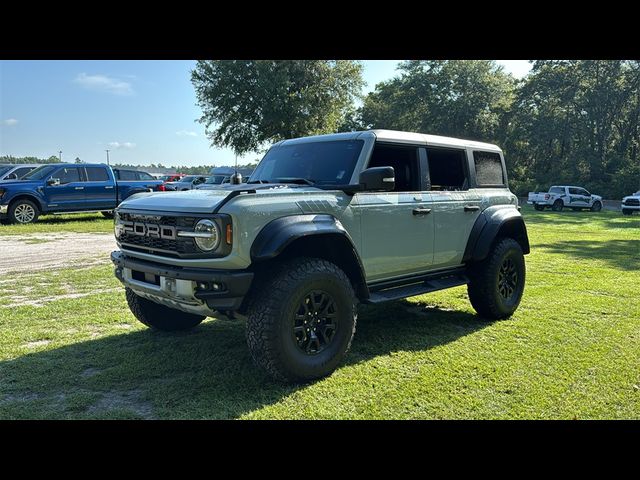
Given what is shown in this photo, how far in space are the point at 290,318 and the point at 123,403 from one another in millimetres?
1342

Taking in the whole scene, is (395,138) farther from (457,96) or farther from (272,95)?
(457,96)

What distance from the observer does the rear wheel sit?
14.8m

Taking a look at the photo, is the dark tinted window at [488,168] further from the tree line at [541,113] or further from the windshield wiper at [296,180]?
the tree line at [541,113]

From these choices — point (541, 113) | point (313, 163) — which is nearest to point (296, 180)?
point (313, 163)

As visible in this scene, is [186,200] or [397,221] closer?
[186,200]

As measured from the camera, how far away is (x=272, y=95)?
27.9m

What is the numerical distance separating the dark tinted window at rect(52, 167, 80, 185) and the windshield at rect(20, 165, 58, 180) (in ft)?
0.78

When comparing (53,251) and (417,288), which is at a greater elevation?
(417,288)

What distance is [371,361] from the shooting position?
14.0 ft

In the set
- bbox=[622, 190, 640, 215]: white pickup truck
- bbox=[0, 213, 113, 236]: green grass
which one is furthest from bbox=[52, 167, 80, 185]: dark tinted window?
bbox=[622, 190, 640, 215]: white pickup truck

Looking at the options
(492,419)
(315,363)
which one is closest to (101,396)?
(315,363)

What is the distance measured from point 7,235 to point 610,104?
4666cm

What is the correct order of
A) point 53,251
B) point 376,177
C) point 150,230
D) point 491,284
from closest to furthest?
point 150,230, point 376,177, point 491,284, point 53,251
